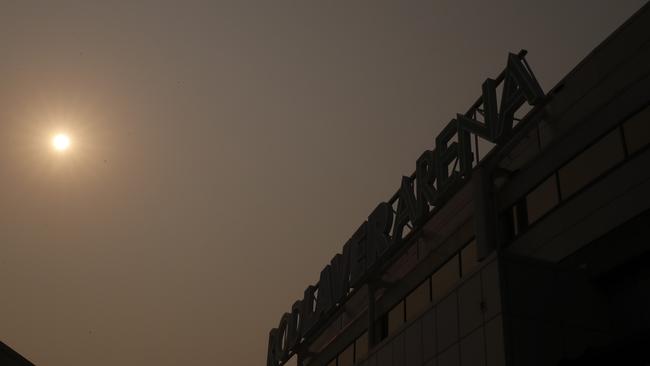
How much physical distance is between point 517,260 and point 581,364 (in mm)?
4007

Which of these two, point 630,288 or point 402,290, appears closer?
point 630,288

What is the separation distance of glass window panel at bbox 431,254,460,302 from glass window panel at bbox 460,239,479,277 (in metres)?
0.41

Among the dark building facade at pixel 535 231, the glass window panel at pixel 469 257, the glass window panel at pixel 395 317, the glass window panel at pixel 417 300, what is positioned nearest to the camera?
the dark building facade at pixel 535 231

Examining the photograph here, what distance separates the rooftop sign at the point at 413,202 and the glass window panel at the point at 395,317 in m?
2.38

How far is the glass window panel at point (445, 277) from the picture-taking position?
3228 cm

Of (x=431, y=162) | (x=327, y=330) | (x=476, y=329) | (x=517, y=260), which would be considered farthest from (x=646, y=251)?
(x=327, y=330)

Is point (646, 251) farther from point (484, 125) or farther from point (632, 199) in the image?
point (484, 125)

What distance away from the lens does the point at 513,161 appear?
102 feet

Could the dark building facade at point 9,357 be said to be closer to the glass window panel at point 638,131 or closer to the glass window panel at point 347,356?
the glass window panel at point 347,356

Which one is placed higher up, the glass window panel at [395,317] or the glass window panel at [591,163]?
the glass window panel at [591,163]

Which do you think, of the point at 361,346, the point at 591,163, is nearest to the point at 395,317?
the point at 361,346

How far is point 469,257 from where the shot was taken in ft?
103

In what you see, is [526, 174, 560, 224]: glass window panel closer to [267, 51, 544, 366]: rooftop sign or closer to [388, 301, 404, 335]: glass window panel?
[267, 51, 544, 366]: rooftop sign

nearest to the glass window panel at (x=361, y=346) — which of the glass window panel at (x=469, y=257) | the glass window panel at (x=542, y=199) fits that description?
the glass window panel at (x=469, y=257)
